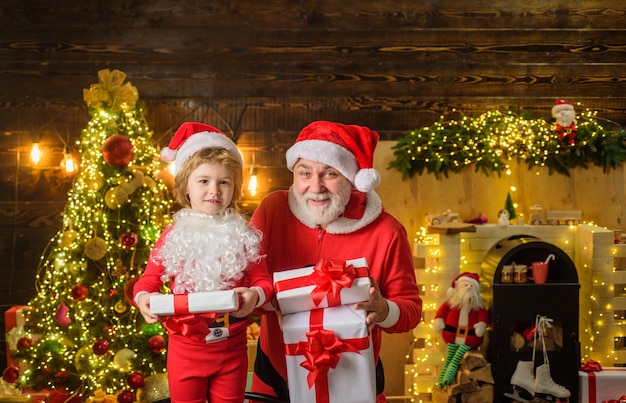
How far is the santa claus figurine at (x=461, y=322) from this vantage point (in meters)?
4.13

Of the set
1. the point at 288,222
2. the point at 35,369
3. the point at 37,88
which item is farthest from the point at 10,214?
the point at 288,222

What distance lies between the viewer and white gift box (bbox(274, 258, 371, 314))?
76.8 inches

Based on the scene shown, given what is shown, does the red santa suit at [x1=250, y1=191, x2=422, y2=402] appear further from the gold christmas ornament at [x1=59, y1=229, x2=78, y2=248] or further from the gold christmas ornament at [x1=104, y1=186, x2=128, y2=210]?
the gold christmas ornament at [x1=59, y1=229, x2=78, y2=248]

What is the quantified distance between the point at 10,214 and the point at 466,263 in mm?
2936

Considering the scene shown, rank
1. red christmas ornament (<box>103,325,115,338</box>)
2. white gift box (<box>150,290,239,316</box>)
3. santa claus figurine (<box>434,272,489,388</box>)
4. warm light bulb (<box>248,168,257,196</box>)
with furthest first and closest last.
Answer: warm light bulb (<box>248,168,257,196</box>)
santa claus figurine (<box>434,272,489,388</box>)
red christmas ornament (<box>103,325,115,338</box>)
white gift box (<box>150,290,239,316</box>)

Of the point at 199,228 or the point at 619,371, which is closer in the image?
the point at 199,228

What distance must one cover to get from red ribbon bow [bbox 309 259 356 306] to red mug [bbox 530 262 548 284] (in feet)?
7.92

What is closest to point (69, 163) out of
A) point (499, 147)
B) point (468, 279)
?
point (468, 279)

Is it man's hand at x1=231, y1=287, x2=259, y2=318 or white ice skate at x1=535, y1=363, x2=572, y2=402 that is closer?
man's hand at x1=231, y1=287, x2=259, y2=318

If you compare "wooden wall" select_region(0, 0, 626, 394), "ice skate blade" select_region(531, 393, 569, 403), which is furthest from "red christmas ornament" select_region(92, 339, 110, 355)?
"ice skate blade" select_region(531, 393, 569, 403)

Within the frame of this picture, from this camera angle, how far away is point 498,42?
488cm

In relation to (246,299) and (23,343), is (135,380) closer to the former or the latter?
(23,343)

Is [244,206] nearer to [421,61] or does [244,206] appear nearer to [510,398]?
[421,61]

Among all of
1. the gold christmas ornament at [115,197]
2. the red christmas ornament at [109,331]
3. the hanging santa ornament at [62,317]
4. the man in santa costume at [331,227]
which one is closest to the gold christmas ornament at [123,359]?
the red christmas ornament at [109,331]
